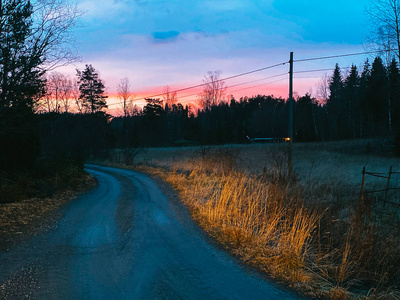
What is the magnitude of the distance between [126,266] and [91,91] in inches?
2116

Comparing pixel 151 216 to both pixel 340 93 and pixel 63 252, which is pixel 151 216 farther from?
pixel 340 93

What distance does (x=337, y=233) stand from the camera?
6215 millimetres

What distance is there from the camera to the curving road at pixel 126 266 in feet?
12.5

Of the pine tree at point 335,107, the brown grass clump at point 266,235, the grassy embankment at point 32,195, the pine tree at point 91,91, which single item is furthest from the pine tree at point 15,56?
the pine tree at point 335,107

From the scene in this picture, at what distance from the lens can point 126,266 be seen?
15.3 ft

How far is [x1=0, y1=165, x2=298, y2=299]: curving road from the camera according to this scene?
380cm

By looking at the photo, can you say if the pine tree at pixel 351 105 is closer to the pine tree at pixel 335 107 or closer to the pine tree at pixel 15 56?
the pine tree at pixel 335 107

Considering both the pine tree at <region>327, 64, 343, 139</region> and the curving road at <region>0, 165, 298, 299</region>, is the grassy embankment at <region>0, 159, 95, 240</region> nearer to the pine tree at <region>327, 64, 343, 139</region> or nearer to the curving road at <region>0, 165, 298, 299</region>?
the curving road at <region>0, 165, 298, 299</region>

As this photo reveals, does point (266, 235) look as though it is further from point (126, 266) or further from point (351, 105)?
point (351, 105)

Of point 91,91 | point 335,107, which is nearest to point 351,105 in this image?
point 335,107

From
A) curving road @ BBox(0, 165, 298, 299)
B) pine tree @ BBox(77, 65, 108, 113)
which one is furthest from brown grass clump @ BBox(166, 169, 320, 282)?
pine tree @ BBox(77, 65, 108, 113)

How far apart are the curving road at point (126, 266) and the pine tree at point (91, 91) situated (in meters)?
49.6

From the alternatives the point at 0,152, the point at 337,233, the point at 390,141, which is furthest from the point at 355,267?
the point at 390,141

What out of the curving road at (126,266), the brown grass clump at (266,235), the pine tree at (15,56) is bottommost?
the curving road at (126,266)
